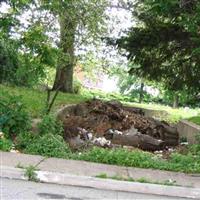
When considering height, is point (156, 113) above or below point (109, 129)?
below

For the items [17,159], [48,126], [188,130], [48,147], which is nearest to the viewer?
[17,159]

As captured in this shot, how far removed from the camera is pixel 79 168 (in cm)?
954

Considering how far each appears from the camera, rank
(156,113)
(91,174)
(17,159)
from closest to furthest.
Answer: (91,174)
(17,159)
(156,113)

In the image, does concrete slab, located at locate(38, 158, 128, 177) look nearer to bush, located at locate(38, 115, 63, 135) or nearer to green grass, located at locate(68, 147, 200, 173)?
green grass, located at locate(68, 147, 200, 173)

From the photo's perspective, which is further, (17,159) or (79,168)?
(17,159)

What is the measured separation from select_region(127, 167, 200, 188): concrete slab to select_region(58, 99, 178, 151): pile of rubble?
10.9 ft

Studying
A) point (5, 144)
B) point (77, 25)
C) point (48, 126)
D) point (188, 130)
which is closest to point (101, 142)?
point (48, 126)

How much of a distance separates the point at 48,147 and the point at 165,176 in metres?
2.59

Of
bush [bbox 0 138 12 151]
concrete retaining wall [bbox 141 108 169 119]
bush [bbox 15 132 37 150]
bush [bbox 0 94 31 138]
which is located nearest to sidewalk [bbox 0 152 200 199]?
bush [bbox 0 138 12 151]

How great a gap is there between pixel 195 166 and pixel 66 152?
103 inches

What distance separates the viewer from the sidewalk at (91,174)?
8.64 metres

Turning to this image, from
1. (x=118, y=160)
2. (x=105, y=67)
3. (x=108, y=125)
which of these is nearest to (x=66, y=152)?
(x=118, y=160)

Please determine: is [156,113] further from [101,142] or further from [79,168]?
[79,168]

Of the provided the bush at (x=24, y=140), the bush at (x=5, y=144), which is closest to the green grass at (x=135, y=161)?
the bush at (x=24, y=140)
